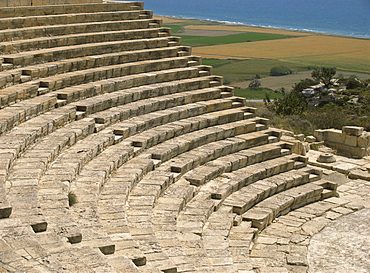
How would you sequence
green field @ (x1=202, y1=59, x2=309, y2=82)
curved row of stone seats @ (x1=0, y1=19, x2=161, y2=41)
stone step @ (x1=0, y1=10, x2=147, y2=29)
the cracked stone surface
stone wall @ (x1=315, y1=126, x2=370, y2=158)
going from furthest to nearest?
green field @ (x1=202, y1=59, x2=309, y2=82) < stone wall @ (x1=315, y1=126, x2=370, y2=158) < stone step @ (x1=0, y1=10, x2=147, y2=29) < curved row of stone seats @ (x1=0, y1=19, x2=161, y2=41) < the cracked stone surface

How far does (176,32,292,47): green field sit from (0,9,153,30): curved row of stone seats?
1990 inches

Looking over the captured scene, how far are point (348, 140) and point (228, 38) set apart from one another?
202 feet

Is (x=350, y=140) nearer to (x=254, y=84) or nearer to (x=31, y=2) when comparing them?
(x=31, y=2)

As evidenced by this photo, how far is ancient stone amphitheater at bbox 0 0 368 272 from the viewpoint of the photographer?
25.7ft

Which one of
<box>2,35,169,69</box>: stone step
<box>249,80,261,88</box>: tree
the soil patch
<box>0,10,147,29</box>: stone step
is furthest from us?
the soil patch

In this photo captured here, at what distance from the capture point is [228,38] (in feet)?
261

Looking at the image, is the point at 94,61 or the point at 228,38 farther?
the point at 228,38

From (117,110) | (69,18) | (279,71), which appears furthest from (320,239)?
(279,71)

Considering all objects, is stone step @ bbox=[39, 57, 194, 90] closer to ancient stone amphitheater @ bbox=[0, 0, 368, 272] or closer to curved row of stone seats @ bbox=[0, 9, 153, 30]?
ancient stone amphitheater @ bbox=[0, 0, 368, 272]

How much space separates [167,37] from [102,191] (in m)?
9.57

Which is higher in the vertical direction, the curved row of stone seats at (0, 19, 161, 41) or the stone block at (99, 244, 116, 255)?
the curved row of stone seats at (0, 19, 161, 41)

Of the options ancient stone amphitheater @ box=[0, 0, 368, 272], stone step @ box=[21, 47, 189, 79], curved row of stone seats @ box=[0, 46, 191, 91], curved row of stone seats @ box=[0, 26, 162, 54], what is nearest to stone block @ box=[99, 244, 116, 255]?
ancient stone amphitheater @ box=[0, 0, 368, 272]

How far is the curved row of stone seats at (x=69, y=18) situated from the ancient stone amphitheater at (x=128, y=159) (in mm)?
43

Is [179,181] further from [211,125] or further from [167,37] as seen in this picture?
[167,37]
